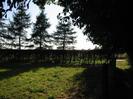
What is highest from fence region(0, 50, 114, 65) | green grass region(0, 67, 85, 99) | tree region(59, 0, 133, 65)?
tree region(59, 0, 133, 65)

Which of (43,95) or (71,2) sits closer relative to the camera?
(71,2)

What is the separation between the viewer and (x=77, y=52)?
35.4 meters

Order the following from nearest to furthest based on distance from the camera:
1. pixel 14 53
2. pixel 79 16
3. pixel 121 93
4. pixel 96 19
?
pixel 121 93
pixel 96 19
pixel 79 16
pixel 14 53

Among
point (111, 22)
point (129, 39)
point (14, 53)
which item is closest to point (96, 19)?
point (111, 22)

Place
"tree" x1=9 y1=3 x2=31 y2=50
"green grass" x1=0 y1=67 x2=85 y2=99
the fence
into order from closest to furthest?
1. "green grass" x1=0 y1=67 x2=85 y2=99
2. the fence
3. "tree" x1=9 y1=3 x2=31 y2=50

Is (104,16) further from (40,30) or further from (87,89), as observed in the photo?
(40,30)

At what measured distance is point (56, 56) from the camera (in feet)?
113

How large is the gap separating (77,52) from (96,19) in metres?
22.6

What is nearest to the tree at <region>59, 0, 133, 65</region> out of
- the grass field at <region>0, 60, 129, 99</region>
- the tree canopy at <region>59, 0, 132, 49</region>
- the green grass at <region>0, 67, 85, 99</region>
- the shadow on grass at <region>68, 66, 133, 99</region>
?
the tree canopy at <region>59, 0, 132, 49</region>

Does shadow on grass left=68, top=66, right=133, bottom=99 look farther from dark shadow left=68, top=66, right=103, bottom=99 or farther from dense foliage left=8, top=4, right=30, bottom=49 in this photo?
dense foliage left=8, top=4, right=30, bottom=49

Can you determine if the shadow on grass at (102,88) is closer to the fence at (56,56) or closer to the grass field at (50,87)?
the grass field at (50,87)

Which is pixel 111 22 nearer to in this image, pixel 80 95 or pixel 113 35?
pixel 113 35

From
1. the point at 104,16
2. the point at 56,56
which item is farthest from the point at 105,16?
the point at 56,56

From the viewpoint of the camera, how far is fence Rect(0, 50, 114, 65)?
33406 mm
